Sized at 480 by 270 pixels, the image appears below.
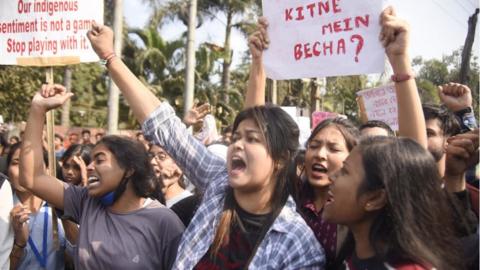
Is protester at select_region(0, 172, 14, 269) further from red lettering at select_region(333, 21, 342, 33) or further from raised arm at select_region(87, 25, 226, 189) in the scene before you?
red lettering at select_region(333, 21, 342, 33)

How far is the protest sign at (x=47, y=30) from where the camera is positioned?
352 centimetres

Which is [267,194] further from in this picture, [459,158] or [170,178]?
[170,178]

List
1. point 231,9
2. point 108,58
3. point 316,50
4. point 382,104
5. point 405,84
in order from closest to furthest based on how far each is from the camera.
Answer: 1. point 405,84
2. point 108,58
3. point 316,50
4. point 382,104
5. point 231,9

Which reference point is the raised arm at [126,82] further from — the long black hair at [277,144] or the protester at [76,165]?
the protester at [76,165]

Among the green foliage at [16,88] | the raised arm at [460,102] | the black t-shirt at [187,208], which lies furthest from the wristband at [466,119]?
the green foliage at [16,88]

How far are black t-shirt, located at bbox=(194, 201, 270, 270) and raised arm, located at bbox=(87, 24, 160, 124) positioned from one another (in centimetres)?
65

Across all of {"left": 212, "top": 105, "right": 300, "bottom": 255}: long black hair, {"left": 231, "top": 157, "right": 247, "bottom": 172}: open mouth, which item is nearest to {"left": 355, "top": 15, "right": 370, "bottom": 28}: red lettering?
{"left": 212, "top": 105, "right": 300, "bottom": 255}: long black hair

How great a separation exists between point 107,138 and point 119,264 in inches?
28.0

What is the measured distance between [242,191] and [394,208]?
2.21 feet

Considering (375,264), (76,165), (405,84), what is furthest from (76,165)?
(375,264)

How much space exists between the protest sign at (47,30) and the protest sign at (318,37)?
1.20 meters

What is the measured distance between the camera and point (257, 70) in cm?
287

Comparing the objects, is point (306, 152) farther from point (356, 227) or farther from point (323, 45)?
point (356, 227)

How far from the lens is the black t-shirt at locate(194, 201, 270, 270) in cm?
216
